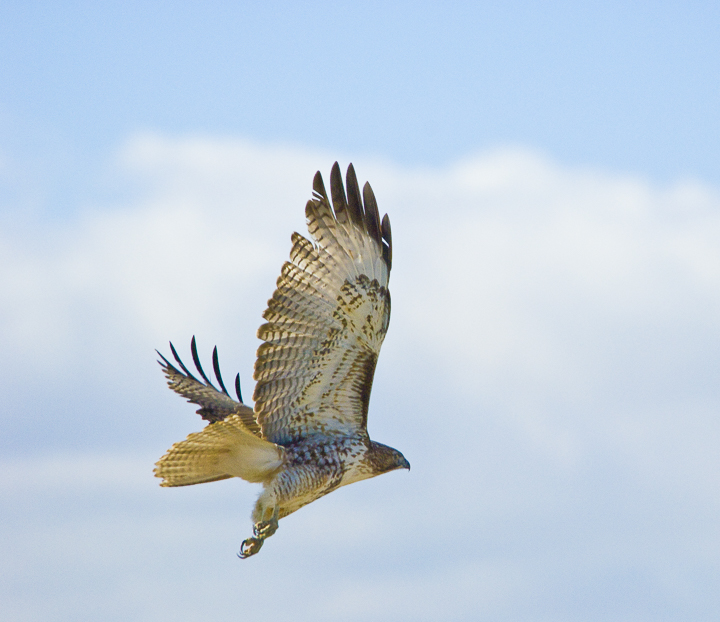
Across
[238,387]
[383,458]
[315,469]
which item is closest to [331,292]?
[315,469]

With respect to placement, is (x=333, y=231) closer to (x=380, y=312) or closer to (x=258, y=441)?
(x=380, y=312)

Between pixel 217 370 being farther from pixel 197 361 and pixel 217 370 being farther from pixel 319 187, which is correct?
pixel 319 187

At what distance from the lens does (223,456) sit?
951cm

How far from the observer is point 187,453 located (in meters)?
9.62

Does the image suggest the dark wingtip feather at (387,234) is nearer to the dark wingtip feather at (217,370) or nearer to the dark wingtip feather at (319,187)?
the dark wingtip feather at (319,187)

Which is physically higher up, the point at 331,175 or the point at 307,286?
the point at 331,175

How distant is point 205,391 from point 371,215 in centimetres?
314

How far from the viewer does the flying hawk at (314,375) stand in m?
9.25

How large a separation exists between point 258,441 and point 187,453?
2.33 feet

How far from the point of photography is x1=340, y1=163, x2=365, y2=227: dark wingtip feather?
9.24 metres

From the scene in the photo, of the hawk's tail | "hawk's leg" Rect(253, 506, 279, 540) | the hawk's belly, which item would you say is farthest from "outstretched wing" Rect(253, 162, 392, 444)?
"hawk's leg" Rect(253, 506, 279, 540)

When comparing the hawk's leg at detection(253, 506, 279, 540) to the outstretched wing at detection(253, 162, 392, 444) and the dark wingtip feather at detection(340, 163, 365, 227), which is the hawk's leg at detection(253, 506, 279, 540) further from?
the dark wingtip feather at detection(340, 163, 365, 227)

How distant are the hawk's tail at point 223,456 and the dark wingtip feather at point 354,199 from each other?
6.32 feet

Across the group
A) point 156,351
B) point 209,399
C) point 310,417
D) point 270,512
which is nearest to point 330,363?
point 310,417
